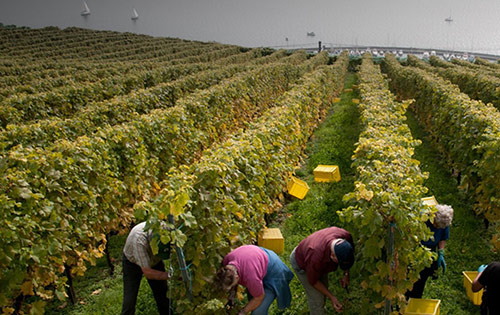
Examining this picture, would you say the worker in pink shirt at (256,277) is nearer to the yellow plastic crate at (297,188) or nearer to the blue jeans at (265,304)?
the blue jeans at (265,304)

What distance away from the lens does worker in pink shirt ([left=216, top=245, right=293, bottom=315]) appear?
3.37 m

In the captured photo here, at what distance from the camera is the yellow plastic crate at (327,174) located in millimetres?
7496

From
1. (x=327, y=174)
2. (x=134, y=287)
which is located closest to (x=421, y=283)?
(x=134, y=287)

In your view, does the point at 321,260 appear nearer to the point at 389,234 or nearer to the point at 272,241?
the point at 389,234

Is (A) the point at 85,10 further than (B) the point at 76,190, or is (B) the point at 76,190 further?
(A) the point at 85,10

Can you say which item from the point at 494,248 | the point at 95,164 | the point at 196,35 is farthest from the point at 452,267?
the point at 196,35

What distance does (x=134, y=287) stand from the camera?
3977 mm

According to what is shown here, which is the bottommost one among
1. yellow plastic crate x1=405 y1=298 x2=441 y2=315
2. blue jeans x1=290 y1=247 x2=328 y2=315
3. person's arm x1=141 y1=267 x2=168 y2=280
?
yellow plastic crate x1=405 y1=298 x2=441 y2=315

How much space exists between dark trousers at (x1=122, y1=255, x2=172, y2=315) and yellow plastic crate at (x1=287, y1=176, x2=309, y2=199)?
349 centimetres

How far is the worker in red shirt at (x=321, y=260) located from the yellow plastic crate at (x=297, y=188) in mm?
3140

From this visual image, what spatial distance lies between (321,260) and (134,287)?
6.78ft

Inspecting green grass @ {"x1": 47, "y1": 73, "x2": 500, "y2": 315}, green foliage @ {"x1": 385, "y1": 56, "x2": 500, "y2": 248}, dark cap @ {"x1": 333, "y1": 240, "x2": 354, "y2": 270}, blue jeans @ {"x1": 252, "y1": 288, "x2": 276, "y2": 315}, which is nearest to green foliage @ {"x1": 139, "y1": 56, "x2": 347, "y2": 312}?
blue jeans @ {"x1": 252, "y1": 288, "x2": 276, "y2": 315}

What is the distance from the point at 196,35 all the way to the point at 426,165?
5455 centimetres

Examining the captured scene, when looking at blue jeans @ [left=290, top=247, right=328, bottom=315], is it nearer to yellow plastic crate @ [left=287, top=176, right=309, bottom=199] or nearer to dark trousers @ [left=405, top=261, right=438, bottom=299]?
dark trousers @ [left=405, top=261, right=438, bottom=299]
